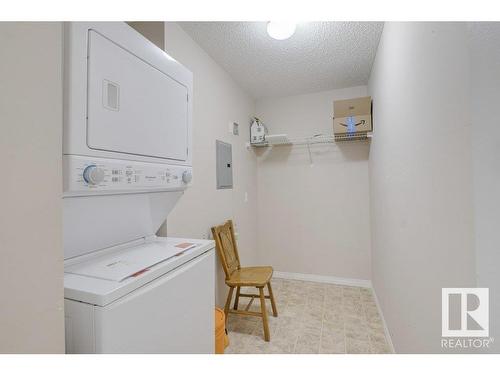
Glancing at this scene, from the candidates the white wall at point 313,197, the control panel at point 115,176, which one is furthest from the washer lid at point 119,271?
the white wall at point 313,197

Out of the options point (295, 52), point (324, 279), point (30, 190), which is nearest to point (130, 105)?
point (30, 190)

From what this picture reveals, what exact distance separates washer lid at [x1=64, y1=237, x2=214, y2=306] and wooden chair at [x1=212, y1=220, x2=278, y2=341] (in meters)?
1.02

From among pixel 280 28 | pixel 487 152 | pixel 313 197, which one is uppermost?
pixel 280 28

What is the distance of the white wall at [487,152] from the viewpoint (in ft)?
2.28

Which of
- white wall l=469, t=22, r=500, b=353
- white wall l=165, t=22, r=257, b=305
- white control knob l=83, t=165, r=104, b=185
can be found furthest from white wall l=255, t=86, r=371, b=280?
white control knob l=83, t=165, r=104, b=185

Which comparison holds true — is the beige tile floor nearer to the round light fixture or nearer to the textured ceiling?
the round light fixture

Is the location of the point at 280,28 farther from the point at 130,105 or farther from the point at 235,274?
the point at 235,274

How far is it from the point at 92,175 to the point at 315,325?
226 centimetres

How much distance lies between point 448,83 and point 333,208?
8.15 feet

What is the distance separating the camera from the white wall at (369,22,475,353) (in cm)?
80

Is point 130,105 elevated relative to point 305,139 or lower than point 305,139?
lower

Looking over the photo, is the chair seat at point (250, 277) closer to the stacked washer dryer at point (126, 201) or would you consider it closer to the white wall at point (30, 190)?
the stacked washer dryer at point (126, 201)

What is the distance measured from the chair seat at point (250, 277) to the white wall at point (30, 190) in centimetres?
168

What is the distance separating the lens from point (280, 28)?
179 centimetres
